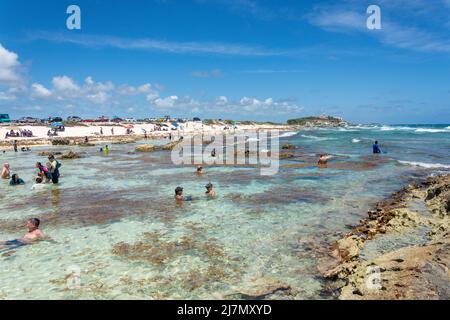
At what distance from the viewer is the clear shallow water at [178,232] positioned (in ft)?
25.7

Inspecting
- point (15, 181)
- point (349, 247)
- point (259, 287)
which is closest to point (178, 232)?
point (259, 287)

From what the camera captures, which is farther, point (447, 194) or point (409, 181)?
point (409, 181)

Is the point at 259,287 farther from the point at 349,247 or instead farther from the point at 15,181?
the point at 15,181

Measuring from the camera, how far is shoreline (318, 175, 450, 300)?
6.15 m

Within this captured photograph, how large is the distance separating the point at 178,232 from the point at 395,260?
22.0 ft

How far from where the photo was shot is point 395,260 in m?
7.41

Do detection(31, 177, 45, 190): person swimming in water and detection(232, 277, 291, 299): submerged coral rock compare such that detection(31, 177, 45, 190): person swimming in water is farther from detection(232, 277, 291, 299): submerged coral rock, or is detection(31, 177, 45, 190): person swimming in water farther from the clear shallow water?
detection(232, 277, 291, 299): submerged coral rock

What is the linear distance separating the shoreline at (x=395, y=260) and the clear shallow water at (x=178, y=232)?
1.72 feet

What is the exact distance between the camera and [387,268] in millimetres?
7141

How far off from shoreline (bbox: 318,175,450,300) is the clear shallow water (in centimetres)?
53
